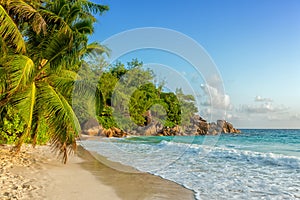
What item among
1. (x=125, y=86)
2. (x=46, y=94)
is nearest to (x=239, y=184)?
(x=46, y=94)

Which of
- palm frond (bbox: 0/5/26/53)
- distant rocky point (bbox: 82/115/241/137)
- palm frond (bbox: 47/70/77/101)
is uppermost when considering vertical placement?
palm frond (bbox: 0/5/26/53)

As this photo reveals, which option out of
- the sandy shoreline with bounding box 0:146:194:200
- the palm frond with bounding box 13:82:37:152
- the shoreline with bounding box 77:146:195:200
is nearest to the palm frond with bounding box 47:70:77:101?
the palm frond with bounding box 13:82:37:152

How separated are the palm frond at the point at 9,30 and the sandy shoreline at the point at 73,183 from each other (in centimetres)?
306

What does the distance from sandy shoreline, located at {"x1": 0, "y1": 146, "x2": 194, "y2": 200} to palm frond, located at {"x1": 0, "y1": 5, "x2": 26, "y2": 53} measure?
121 inches

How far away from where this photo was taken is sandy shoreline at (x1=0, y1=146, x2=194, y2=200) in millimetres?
5445

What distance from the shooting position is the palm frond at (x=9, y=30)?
641 cm

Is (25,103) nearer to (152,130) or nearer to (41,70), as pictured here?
(41,70)

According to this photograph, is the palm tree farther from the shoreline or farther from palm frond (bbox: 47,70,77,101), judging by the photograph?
the shoreline

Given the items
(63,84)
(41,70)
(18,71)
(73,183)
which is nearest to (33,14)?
(41,70)

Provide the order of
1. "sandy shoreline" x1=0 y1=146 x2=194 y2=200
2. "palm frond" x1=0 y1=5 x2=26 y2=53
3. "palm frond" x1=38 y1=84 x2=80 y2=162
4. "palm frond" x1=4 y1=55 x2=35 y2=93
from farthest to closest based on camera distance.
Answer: "palm frond" x1=38 y1=84 x2=80 y2=162 < "palm frond" x1=0 y1=5 x2=26 y2=53 < "palm frond" x1=4 y1=55 x2=35 y2=93 < "sandy shoreline" x1=0 y1=146 x2=194 y2=200

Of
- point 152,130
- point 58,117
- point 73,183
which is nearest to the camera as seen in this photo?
point 73,183

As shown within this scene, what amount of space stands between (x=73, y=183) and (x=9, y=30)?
3736mm

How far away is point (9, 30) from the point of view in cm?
648

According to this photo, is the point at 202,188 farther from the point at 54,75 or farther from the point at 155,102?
the point at 155,102
